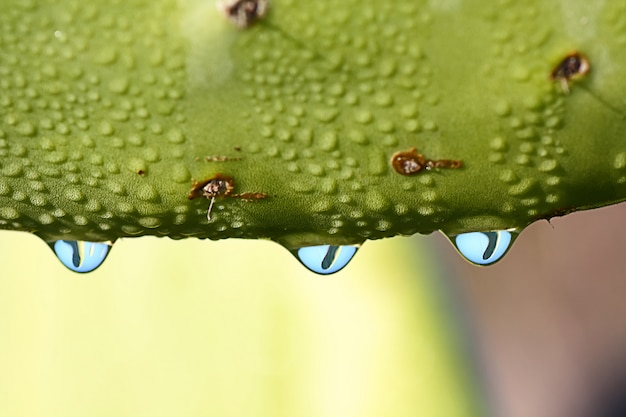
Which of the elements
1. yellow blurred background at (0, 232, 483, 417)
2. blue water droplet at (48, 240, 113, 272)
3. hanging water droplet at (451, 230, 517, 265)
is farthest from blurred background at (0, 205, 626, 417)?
hanging water droplet at (451, 230, 517, 265)

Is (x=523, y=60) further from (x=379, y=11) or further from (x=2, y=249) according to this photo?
(x=2, y=249)

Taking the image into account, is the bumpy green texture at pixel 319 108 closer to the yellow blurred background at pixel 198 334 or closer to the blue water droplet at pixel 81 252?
the blue water droplet at pixel 81 252

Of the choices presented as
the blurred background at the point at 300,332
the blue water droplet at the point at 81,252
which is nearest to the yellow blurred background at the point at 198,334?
the blurred background at the point at 300,332

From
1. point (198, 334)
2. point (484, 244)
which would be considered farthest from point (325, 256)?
point (198, 334)

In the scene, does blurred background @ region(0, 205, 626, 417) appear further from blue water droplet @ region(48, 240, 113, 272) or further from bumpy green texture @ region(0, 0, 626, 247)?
bumpy green texture @ region(0, 0, 626, 247)

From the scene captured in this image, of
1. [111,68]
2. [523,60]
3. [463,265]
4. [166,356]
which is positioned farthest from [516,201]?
[463,265]

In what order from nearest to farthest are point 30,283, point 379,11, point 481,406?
point 379,11
point 30,283
point 481,406
